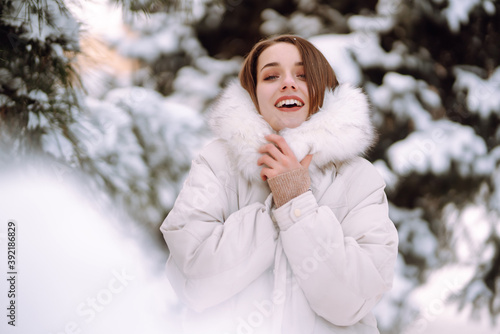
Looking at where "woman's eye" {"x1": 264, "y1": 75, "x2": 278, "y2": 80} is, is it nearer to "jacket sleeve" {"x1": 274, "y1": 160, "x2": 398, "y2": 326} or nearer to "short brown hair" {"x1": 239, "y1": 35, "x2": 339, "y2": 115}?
"short brown hair" {"x1": 239, "y1": 35, "x2": 339, "y2": 115}

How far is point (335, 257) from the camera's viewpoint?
3.12ft

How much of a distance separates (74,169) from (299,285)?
3.29ft

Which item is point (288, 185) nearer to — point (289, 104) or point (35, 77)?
point (289, 104)

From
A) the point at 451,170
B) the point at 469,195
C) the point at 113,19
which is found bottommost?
the point at 469,195

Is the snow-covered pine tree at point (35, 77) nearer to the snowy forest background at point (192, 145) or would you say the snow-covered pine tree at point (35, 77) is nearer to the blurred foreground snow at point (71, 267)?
the snowy forest background at point (192, 145)

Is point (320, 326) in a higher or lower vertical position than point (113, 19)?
lower

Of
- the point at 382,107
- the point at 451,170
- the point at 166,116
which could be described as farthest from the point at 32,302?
the point at 451,170

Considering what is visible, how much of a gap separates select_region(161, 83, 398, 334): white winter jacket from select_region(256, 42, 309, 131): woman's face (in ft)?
0.12

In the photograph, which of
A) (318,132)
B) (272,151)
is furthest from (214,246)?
(318,132)

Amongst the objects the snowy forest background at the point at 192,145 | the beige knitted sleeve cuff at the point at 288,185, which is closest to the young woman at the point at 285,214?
the beige knitted sleeve cuff at the point at 288,185

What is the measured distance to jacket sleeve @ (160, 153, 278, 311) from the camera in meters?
1.00

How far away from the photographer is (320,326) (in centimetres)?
104

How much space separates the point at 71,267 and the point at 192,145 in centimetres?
64

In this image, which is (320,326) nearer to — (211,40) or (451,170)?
(451,170)
